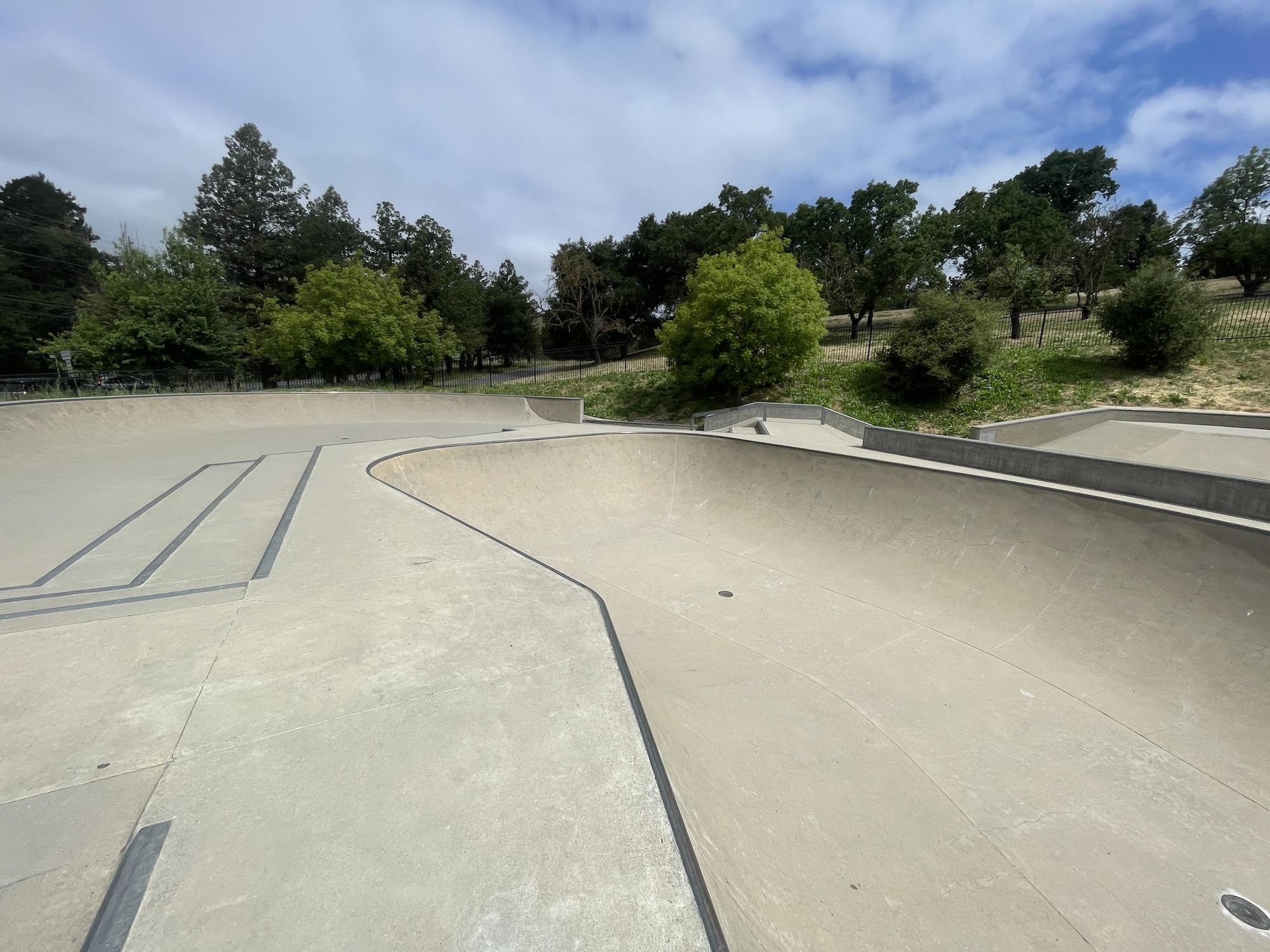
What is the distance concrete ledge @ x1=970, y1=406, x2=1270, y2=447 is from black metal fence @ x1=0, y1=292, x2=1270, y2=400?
7346mm

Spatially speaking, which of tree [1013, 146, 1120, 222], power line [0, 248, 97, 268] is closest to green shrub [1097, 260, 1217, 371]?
tree [1013, 146, 1120, 222]

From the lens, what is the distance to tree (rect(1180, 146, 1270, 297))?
30.4 meters

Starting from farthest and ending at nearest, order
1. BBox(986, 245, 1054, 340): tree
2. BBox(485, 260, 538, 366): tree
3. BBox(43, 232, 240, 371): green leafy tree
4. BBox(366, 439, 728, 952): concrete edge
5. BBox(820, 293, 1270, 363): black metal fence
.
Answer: BBox(485, 260, 538, 366): tree, BBox(986, 245, 1054, 340): tree, BBox(43, 232, 240, 371): green leafy tree, BBox(820, 293, 1270, 363): black metal fence, BBox(366, 439, 728, 952): concrete edge

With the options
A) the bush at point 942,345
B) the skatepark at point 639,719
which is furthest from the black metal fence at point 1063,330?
the skatepark at point 639,719

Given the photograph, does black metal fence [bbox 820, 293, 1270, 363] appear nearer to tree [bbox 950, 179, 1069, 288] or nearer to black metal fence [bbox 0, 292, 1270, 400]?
black metal fence [bbox 0, 292, 1270, 400]

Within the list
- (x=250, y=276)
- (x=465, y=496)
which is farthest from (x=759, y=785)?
(x=250, y=276)

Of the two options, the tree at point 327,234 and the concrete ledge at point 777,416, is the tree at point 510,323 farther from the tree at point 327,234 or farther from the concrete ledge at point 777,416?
the concrete ledge at point 777,416

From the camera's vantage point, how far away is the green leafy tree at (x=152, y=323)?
861 inches

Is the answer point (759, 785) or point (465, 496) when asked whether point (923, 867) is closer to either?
point (759, 785)

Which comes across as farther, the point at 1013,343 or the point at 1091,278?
the point at 1091,278

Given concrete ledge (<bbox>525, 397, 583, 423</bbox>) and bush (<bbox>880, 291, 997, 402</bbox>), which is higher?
bush (<bbox>880, 291, 997, 402</bbox>)

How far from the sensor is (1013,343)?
73.3 ft

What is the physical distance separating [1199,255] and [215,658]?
51513 millimetres

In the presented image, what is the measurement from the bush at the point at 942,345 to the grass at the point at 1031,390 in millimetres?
709
